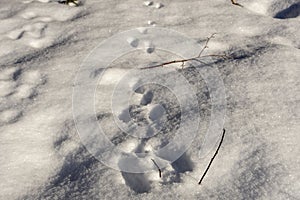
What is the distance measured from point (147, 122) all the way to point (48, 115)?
1.39 feet

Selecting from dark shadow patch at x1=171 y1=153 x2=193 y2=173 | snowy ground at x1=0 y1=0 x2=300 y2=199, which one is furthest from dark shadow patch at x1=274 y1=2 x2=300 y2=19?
dark shadow patch at x1=171 y1=153 x2=193 y2=173

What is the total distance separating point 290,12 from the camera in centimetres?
214

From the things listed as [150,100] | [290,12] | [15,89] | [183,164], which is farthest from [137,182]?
[290,12]

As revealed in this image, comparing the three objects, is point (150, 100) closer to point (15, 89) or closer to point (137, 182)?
point (137, 182)

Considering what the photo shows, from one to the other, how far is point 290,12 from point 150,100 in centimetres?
98

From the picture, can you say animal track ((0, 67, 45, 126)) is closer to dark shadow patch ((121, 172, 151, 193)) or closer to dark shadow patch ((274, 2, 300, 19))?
dark shadow patch ((121, 172, 151, 193))

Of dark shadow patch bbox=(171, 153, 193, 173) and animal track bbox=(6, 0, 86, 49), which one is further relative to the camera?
animal track bbox=(6, 0, 86, 49)

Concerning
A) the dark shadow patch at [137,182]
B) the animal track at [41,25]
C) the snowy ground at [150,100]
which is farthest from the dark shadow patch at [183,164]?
the animal track at [41,25]

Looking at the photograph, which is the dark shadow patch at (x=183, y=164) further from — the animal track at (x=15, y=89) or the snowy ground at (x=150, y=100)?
the animal track at (x=15, y=89)

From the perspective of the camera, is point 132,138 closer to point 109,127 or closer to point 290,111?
point 109,127

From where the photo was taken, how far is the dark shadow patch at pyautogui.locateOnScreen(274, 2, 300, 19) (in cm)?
212

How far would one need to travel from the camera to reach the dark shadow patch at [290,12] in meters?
2.12

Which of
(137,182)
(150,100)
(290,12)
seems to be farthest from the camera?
(290,12)

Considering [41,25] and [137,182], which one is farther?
[41,25]
